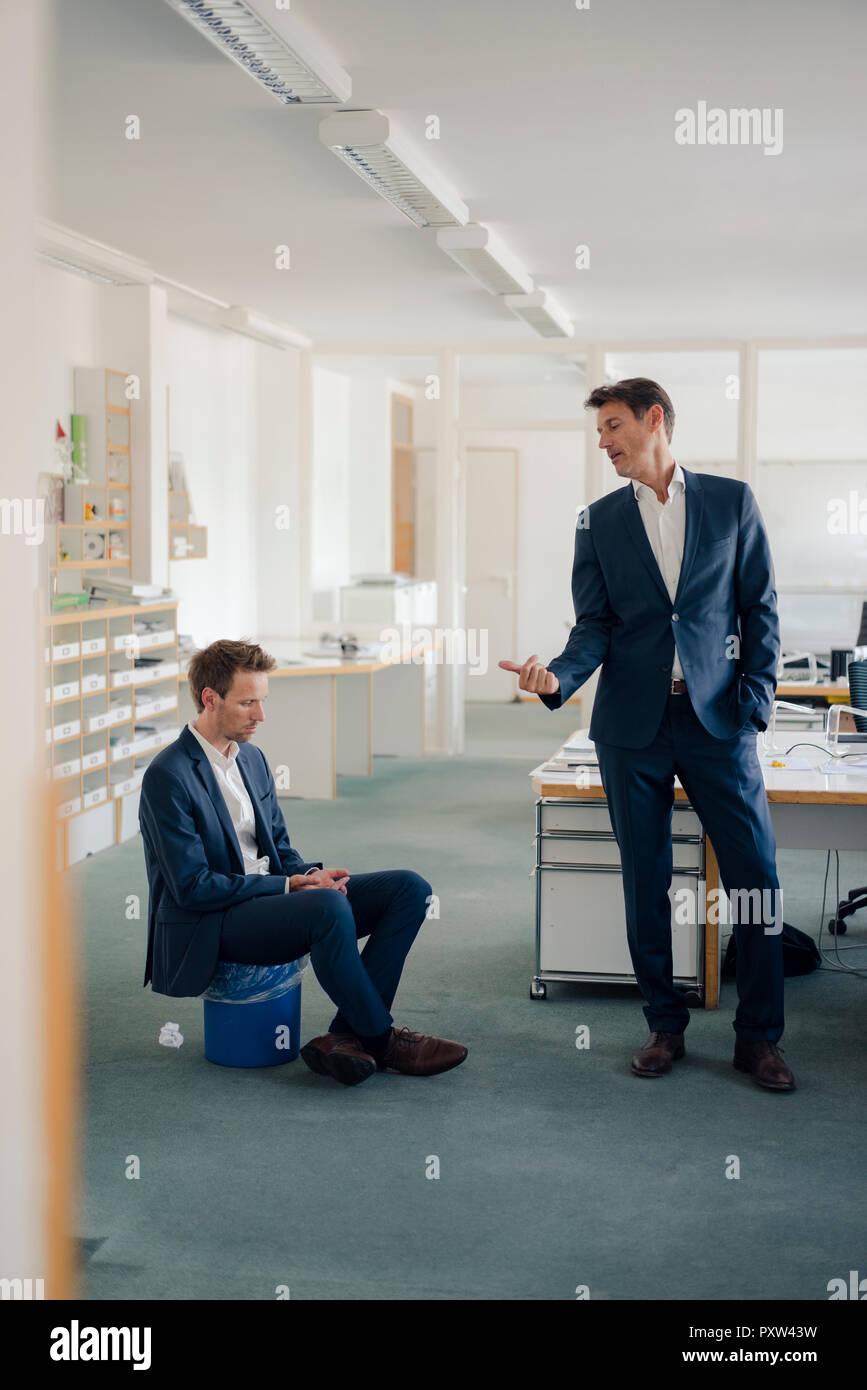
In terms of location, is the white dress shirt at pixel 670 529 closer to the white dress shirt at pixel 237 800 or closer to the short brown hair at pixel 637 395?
the short brown hair at pixel 637 395

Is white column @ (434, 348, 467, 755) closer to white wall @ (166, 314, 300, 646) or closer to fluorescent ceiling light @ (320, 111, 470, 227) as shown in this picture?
white wall @ (166, 314, 300, 646)

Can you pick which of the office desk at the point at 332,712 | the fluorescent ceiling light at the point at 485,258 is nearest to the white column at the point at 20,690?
the fluorescent ceiling light at the point at 485,258

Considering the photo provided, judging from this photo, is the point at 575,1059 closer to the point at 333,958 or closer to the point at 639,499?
the point at 333,958

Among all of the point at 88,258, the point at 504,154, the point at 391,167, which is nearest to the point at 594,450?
the point at 88,258

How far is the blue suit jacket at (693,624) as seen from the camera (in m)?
3.35

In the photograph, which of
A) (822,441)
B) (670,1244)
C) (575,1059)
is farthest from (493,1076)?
(822,441)

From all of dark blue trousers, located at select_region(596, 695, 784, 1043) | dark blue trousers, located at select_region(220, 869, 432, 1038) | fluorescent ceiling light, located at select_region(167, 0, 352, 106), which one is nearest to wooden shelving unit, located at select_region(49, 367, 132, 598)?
fluorescent ceiling light, located at select_region(167, 0, 352, 106)

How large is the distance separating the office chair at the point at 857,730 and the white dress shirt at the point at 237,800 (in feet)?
7.03

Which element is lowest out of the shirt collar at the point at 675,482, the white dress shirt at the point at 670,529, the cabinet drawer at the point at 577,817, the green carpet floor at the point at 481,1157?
the green carpet floor at the point at 481,1157

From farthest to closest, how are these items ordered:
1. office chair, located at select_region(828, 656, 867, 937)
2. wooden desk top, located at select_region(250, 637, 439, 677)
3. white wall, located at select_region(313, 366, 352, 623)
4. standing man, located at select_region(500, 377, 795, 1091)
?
1. white wall, located at select_region(313, 366, 352, 623)
2. wooden desk top, located at select_region(250, 637, 439, 677)
3. office chair, located at select_region(828, 656, 867, 937)
4. standing man, located at select_region(500, 377, 795, 1091)

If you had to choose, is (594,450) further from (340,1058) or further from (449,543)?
(340,1058)

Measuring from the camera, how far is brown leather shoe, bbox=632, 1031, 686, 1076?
3520mm

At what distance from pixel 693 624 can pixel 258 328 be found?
16.8ft

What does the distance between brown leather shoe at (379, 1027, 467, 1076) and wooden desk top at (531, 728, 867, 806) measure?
820mm
